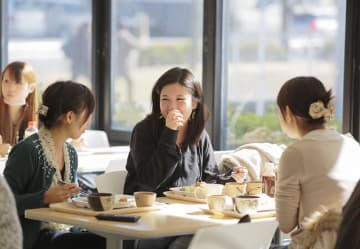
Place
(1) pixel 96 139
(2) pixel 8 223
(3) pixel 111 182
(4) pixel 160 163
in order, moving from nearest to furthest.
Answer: (2) pixel 8 223 → (4) pixel 160 163 → (3) pixel 111 182 → (1) pixel 96 139

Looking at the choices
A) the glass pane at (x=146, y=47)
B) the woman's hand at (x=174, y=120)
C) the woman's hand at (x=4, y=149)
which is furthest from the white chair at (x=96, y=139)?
the woman's hand at (x=174, y=120)

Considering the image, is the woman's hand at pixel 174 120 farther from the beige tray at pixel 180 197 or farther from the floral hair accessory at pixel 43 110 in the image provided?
the floral hair accessory at pixel 43 110

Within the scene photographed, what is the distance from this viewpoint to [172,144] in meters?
3.77

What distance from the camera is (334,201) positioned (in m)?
3.12

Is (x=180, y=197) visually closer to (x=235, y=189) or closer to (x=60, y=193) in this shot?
(x=235, y=189)

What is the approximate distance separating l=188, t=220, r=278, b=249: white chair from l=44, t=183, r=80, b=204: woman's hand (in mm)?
830

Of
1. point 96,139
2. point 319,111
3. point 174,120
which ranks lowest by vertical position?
point 96,139

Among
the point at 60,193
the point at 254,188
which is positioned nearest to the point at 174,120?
the point at 254,188

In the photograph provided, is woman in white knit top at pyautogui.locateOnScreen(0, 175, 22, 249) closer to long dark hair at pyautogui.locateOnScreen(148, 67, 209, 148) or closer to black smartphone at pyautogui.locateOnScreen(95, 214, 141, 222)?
black smartphone at pyautogui.locateOnScreen(95, 214, 141, 222)

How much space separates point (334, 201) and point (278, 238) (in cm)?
64

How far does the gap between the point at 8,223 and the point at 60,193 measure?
6.09 ft

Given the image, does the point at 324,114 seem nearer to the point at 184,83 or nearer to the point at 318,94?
the point at 318,94

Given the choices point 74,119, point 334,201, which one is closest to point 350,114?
point 334,201

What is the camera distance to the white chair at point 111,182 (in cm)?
382
